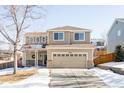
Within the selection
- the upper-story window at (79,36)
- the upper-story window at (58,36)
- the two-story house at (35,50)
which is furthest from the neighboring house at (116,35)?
the two-story house at (35,50)

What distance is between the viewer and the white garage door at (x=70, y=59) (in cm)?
1269

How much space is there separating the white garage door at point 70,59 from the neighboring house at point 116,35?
2778mm

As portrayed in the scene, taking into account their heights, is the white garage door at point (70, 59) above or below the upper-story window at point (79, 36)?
below

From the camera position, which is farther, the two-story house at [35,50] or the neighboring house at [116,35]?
the neighboring house at [116,35]

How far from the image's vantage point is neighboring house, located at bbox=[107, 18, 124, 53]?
1482cm

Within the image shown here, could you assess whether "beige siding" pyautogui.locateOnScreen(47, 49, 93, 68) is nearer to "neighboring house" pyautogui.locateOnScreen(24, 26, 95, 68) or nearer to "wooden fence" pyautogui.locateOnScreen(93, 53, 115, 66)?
"neighboring house" pyautogui.locateOnScreen(24, 26, 95, 68)

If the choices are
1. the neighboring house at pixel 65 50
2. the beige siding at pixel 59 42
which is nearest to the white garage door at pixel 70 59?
the neighboring house at pixel 65 50

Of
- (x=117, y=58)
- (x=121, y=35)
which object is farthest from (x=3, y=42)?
(x=121, y=35)

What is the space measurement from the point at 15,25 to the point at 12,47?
956mm

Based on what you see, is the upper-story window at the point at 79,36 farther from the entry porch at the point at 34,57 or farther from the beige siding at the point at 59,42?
the entry porch at the point at 34,57

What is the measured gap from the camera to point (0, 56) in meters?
13.8

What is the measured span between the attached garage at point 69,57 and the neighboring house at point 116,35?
249cm

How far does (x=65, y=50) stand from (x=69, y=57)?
0.41 meters
